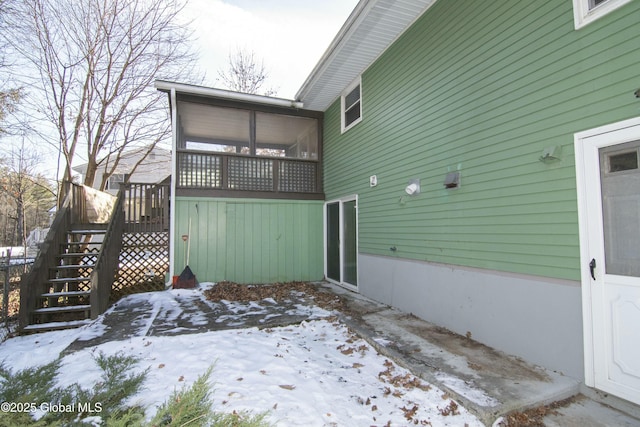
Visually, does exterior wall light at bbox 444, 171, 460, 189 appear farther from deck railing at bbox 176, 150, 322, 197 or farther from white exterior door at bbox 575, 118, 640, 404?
deck railing at bbox 176, 150, 322, 197

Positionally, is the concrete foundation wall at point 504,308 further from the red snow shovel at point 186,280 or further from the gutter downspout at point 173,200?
the gutter downspout at point 173,200

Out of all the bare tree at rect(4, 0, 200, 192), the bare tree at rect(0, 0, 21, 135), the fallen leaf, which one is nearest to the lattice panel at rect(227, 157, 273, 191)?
the fallen leaf

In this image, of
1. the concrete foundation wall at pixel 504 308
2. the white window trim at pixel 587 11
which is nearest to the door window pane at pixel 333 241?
the concrete foundation wall at pixel 504 308

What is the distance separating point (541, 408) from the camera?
241 cm

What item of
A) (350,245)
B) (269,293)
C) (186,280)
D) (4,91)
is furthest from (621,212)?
(4,91)

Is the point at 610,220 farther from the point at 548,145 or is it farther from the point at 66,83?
the point at 66,83

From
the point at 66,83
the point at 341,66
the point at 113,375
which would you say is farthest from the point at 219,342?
the point at 66,83

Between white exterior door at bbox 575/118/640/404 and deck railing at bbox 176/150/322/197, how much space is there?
241 inches

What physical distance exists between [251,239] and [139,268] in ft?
8.10

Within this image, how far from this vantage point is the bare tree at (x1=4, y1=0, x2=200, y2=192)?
30.5 feet

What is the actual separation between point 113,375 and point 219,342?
8.11ft

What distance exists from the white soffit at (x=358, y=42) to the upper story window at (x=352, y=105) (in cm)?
16

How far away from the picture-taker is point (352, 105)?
23.4 ft

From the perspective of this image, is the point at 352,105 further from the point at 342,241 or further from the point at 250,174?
the point at 342,241
